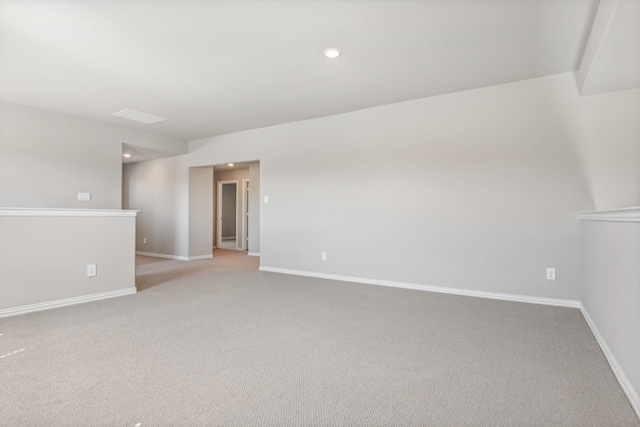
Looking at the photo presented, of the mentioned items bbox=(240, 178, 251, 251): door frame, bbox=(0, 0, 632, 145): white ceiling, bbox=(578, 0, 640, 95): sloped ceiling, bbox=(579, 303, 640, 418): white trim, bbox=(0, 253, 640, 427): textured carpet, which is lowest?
bbox=(0, 253, 640, 427): textured carpet

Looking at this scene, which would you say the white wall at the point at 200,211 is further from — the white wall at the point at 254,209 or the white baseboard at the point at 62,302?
the white baseboard at the point at 62,302

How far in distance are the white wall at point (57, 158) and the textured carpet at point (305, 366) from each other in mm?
2483

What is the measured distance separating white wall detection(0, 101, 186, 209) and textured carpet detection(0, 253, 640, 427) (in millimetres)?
2483

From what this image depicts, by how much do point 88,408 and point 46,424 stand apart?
160mm

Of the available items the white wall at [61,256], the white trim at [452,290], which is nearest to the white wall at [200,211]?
the white trim at [452,290]

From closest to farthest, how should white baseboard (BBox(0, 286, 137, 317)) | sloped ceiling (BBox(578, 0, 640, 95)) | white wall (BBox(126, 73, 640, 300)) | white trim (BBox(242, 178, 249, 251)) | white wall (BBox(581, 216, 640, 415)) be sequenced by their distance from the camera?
white wall (BBox(581, 216, 640, 415))
sloped ceiling (BBox(578, 0, 640, 95))
white baseboard (BBox(0, 286, 137, 317))
white wall (BBox(126, 73, 640, 300))
white trim (BBox(242, 178, 249, 251))

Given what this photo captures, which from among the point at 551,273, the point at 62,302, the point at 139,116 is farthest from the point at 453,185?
the point at 139,116

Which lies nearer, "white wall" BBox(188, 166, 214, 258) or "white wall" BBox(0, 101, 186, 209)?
"white wall" BBox(0, 101, 186, 209)

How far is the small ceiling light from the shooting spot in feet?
→ 9.55

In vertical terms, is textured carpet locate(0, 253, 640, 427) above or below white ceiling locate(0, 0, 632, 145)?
below

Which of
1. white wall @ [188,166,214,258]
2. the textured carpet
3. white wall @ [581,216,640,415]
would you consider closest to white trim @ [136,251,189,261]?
white wall @ [188,166,214,258]

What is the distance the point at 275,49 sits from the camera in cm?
293

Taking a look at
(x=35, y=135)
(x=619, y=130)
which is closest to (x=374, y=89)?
(x=619, y=130)

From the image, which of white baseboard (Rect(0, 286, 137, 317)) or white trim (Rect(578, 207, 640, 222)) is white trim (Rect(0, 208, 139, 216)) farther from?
white trim (Rect(578, 207, 640, 222))
